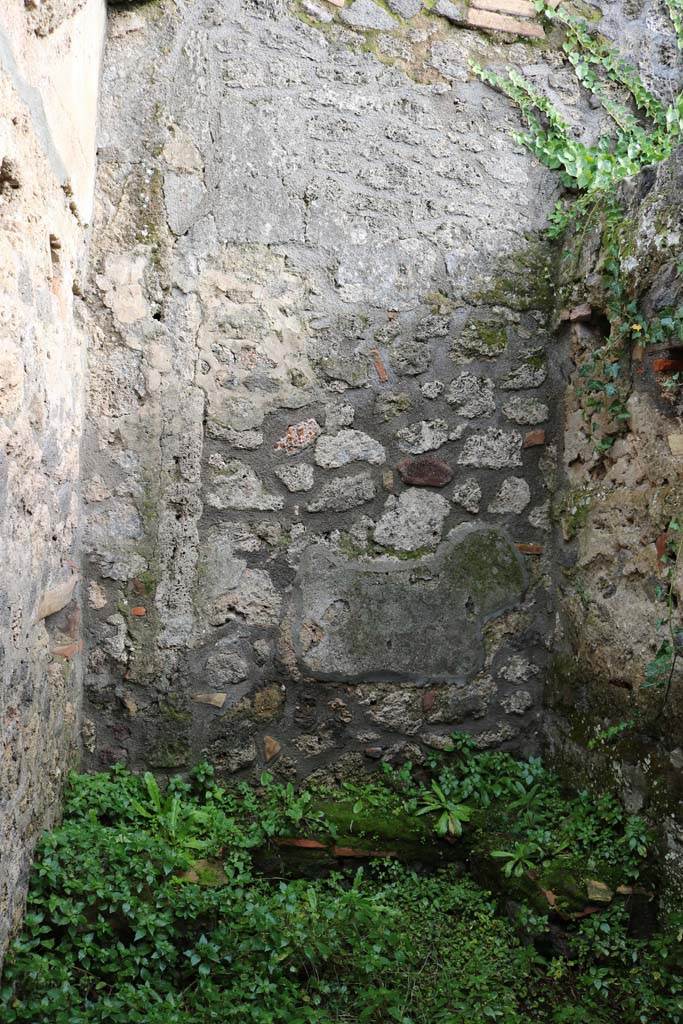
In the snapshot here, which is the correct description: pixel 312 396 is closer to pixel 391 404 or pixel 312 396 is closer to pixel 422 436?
pixel 391 404

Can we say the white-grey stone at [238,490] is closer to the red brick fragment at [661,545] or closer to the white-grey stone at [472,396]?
the white-grey stone at [472,396]

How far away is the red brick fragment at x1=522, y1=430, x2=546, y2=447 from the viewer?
3.18m

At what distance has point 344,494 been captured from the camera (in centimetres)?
303

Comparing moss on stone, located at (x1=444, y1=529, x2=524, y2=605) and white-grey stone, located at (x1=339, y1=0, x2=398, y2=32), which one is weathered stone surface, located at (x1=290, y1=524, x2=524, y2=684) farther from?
white-grey stone, located at (x1=339, y1=0, x2=398, y2=32)

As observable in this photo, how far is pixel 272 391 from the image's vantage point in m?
2.96

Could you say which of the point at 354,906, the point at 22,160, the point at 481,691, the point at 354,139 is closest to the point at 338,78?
the point at 354,139

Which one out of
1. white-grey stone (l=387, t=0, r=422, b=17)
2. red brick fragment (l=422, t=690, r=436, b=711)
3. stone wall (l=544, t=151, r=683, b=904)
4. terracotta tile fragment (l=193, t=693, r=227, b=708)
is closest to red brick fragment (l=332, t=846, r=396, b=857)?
red brick fragment (l=422, t=690, r=436, b=711)

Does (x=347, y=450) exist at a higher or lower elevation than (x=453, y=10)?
lower

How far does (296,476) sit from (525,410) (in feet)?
3.16

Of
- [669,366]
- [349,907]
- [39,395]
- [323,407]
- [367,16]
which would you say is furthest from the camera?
[367,16]

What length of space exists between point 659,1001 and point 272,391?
7.37ft

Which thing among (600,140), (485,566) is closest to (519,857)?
(485,566)

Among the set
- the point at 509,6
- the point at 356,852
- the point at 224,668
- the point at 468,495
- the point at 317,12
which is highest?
the point at 509,6

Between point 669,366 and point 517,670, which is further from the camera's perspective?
point 517,670
